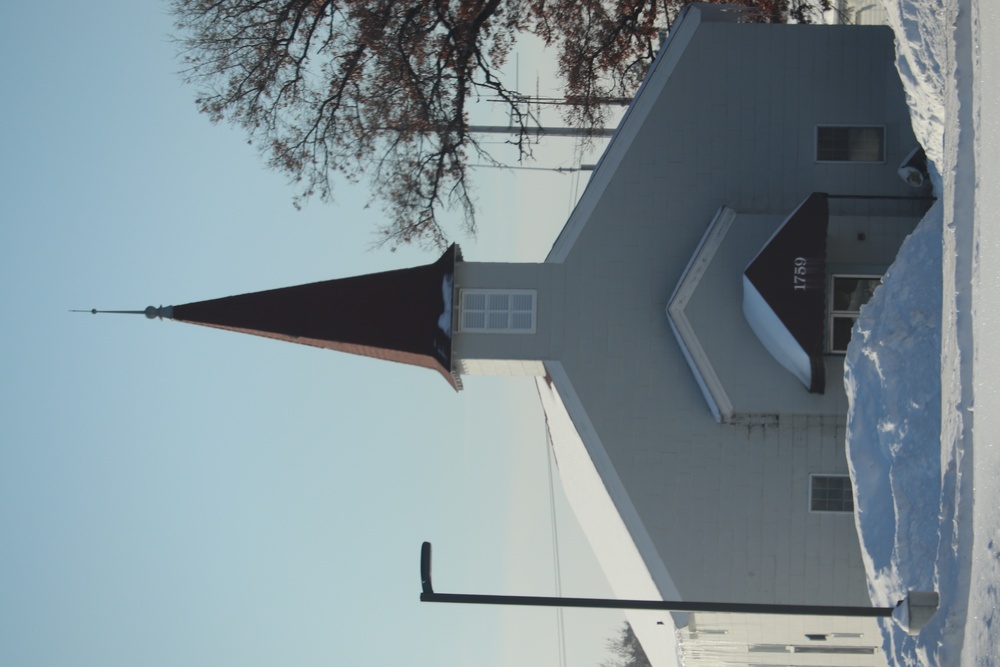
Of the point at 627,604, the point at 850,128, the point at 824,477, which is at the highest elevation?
the point at 850,128

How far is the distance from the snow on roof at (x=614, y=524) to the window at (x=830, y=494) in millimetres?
2960

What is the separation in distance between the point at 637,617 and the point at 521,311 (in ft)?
22.1

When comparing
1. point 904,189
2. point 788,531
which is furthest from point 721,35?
point 788,531

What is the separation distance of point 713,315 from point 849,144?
172 inches

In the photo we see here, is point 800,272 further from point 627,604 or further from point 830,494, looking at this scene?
point 627,604

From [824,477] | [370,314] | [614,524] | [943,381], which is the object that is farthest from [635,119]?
[943,381]

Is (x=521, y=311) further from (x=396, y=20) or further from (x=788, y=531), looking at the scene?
(x=396, y=20)

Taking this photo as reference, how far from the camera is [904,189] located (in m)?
17.1

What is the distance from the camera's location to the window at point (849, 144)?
17406mm

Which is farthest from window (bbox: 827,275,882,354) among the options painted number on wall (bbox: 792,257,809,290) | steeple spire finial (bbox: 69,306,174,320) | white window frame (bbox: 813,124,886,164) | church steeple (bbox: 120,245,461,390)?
steeple spire finial (bbox: 69,306,174,320)

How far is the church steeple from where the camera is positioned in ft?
57.6

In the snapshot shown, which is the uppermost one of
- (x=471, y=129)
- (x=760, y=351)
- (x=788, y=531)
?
(x=471, y=129)

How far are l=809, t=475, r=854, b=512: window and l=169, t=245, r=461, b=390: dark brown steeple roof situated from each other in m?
6.85

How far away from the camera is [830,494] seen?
16375mm
